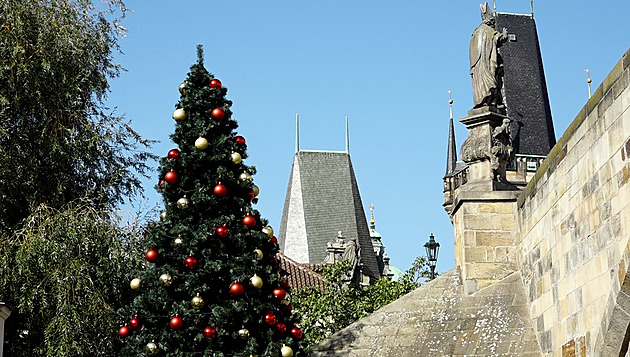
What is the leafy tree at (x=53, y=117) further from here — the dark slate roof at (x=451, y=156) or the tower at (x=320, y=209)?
the tower at (x=320, y=209)

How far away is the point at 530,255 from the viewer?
10500 mm

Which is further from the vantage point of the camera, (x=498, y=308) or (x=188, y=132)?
(x=498, y=308)

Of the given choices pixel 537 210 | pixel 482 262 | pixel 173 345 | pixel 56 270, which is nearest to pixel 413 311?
pixel 482 262

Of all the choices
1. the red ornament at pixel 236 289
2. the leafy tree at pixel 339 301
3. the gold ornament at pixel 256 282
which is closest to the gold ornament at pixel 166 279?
the red ornament at pixel 236 289

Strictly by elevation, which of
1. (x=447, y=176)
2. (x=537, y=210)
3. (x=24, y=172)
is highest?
(x=447, y=176)

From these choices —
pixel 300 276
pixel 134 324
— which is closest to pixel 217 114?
pixel 134 324

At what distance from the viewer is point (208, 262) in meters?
9.12

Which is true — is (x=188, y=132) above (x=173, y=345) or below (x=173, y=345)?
above

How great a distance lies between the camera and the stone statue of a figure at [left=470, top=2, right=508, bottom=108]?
1162 cm

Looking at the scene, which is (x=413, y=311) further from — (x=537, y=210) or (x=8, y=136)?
(x=8, y=136)

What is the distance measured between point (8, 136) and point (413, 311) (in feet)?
16.0

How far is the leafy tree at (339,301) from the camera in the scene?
19.6 meters

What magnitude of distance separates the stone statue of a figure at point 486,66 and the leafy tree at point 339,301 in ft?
23.9

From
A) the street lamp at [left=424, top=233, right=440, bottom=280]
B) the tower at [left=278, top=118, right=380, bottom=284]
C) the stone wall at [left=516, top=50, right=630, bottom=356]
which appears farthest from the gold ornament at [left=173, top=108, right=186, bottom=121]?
the tower at [left=278, top=118, right=380, bottom=284]
